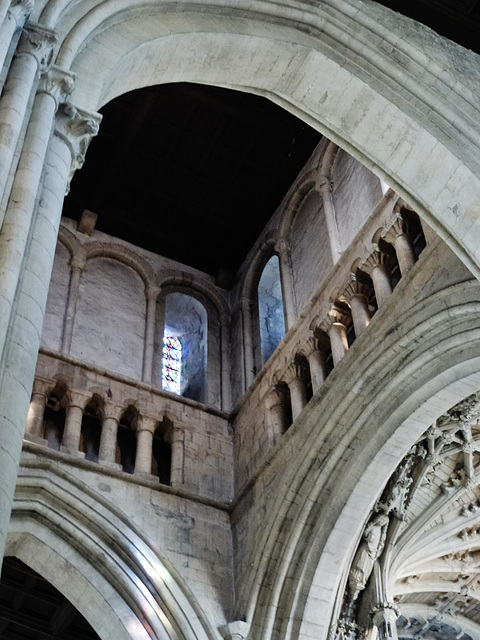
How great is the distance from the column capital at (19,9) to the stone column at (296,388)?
547cm

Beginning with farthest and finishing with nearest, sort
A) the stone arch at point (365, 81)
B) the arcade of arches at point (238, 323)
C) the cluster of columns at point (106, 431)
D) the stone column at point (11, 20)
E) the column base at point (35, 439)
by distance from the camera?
the cluster of columns at point (106, 431)
the column base at point (35, 439)
the stone arch at point (365, 81)
the arcade of arches at point (238, 323)
the stone column at point (11, 20)

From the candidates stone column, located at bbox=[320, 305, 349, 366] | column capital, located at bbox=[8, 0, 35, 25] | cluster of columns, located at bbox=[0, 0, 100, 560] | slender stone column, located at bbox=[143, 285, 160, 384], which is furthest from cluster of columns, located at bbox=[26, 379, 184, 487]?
column capital, located at bbox=[8, 0, 35, 25]

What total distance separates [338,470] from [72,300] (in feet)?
13.0

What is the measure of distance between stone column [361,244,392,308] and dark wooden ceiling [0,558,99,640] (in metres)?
4.88

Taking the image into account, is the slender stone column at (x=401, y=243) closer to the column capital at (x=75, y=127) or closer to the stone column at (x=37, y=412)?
the stone column at (x=37, y=412)

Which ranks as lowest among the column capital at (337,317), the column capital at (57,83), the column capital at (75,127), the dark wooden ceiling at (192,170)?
the column capital at (75,127)

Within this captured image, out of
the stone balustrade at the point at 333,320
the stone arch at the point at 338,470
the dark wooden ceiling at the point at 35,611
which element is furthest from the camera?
the dark wooden ceiling at the point at 35,611

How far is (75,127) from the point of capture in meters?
4.98

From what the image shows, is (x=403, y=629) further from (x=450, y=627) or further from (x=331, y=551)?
(x=331, y=551)

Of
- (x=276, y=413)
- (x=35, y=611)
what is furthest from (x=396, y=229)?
(x=35, y=611)

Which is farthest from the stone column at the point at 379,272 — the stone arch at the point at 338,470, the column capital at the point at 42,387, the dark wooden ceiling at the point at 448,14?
the column capital at the point at 42,387

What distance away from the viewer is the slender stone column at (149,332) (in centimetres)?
1080

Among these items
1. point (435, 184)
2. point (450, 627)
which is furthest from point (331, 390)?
point (450, 627)

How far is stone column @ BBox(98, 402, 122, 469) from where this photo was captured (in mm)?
9312
